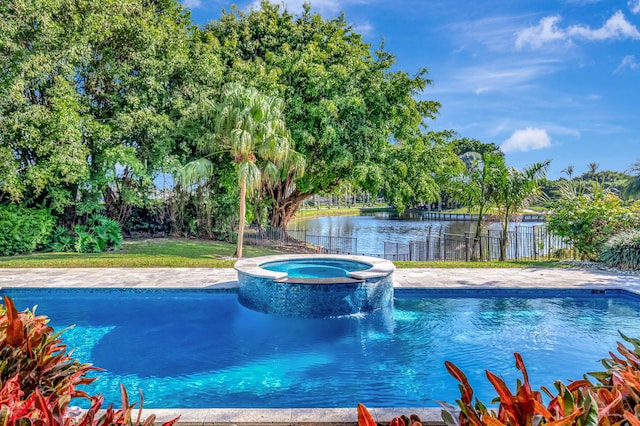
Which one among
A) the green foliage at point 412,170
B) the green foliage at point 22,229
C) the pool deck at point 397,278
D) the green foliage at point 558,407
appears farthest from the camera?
the green foliage at point 412,170

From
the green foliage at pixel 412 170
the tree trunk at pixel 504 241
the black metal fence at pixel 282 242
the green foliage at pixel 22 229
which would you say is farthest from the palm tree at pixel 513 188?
the green foliage at pixel 22 229

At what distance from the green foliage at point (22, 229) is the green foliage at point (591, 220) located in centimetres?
1681

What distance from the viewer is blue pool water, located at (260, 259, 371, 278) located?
8.34 meters

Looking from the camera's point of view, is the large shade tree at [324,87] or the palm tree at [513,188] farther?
the large shade tree at [324,87]

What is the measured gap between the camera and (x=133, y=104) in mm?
14086

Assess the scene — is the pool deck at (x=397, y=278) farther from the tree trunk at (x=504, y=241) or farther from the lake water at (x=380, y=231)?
the lake water at (x=380, y=231)

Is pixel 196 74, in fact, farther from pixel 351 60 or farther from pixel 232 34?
pixel 351 60

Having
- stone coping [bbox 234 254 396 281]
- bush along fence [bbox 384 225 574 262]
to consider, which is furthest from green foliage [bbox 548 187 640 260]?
stone coping [bbox 234 254 396 281]

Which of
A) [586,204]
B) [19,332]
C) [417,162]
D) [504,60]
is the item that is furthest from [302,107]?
[19,332]

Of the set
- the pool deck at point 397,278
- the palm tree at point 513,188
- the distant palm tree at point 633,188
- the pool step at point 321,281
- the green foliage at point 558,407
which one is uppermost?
the distant palm tree at point 633,188

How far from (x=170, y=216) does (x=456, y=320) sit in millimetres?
14215

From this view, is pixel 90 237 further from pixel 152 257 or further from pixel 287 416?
pixel 287 416

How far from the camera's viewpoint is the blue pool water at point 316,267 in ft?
27.3

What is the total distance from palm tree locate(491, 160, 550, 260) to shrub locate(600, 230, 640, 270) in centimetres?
284
